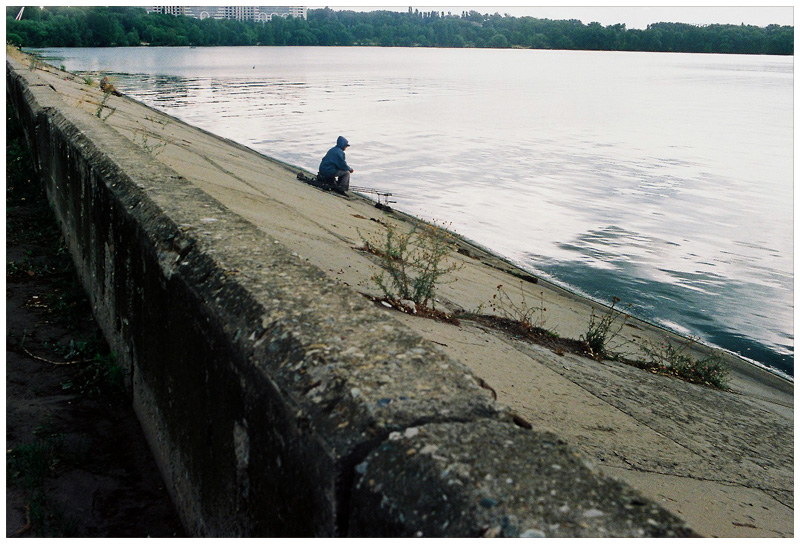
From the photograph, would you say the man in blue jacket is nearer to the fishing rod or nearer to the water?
the fishing rod

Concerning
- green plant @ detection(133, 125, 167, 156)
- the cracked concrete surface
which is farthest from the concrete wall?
green plant @ detection(133, 125, 167, 156)

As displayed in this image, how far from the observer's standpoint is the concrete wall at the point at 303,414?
4.75ft

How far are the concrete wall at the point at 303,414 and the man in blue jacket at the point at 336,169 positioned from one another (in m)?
11.6

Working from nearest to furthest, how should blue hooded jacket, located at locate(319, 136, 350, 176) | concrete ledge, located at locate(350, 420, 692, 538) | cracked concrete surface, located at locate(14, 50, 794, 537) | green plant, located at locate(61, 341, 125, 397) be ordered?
concrete ledge, located at locate(350, 420, 692, 538) → green plant, located at locate(61, 341, 125, 397) → cracked concrete surface, located at locate(14, 50, 794, 537) → blue hooded jacket, located at locate(319, 136, 350, 176)

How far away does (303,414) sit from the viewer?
1.74m

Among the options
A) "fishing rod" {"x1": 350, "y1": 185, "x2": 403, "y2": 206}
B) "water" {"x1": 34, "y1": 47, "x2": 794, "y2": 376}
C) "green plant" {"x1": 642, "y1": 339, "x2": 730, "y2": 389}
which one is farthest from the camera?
"fishing rod" {"x1": 350, "y1": 185, "x2": 403, "y2": 206}

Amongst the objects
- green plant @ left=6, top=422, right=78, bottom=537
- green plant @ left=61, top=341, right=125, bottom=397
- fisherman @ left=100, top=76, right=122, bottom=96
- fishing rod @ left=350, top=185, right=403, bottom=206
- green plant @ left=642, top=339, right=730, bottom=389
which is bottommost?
green plant @ left=642, top=339, right=730, bottom=389

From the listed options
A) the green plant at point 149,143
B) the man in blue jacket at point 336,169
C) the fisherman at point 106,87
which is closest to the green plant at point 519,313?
the green plant at point 149,143

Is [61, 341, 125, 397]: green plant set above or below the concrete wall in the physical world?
below

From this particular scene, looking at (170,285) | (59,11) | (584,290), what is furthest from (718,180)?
(59,11)

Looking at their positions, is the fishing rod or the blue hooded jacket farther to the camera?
the fishing rod

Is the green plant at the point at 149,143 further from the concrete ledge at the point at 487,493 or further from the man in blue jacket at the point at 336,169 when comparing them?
the concrete ledge at the point at 487,493

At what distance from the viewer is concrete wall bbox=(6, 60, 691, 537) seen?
1446 mm

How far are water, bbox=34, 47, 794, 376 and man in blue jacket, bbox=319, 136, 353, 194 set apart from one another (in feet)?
4.75
